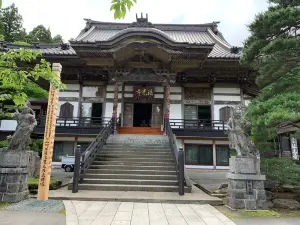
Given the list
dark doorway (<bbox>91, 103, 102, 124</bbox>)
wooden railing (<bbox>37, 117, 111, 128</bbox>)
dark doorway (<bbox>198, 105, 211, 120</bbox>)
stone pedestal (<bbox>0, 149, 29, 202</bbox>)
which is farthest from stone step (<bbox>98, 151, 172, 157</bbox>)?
dark doorway (<bbox>198, 105, 211, 120</bbox>)

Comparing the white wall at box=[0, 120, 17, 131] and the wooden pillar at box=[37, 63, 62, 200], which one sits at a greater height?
the white wall at box=[0, 120, 17, 131]

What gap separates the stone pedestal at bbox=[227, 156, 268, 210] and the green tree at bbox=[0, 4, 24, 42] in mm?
37088

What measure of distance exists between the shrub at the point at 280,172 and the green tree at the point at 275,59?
0.92 meters

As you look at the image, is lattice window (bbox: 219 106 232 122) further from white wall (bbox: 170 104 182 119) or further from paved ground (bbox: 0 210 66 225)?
paved ground (bbox: 0 210 66 225)

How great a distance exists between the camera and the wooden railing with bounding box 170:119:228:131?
1382cm

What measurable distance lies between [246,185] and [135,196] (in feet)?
10.6

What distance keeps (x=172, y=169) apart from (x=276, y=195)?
368 cm

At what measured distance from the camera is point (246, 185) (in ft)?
19.8

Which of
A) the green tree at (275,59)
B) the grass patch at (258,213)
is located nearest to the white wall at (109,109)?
the green tree at (275,59)

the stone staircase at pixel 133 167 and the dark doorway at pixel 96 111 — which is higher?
the dark doorway at pixel 96 111

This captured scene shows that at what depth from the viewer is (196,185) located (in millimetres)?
9109

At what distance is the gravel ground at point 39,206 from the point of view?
212 inches

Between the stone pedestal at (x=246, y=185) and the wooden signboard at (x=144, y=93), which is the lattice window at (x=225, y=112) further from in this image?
the stone pedestal at (x=246, y=185)

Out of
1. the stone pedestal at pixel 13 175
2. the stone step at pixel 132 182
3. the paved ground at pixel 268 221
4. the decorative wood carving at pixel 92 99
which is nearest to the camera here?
the paved ground at pixel 268 221
